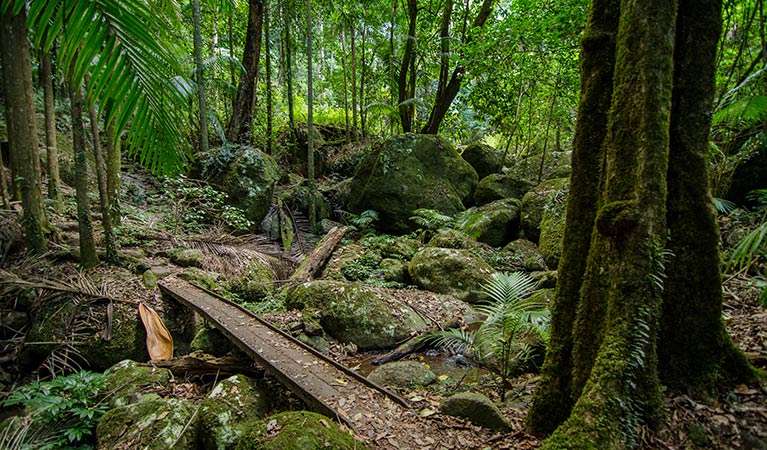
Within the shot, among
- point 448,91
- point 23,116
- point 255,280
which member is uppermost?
point 448,91

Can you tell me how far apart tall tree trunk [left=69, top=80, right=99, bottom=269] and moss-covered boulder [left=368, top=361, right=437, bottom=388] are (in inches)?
167

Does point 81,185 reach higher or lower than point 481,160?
lower

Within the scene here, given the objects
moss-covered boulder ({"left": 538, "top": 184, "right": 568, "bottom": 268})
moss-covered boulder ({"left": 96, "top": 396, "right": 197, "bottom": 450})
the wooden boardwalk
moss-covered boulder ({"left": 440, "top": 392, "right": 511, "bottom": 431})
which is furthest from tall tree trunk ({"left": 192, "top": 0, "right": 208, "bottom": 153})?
moss-covered boulder ({"left": 440, "top": 392, "right": 511, "bottom": 431})

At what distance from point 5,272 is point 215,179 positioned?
489 cm

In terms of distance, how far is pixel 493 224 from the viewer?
9188 mm

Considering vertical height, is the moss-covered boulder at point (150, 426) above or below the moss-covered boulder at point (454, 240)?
below

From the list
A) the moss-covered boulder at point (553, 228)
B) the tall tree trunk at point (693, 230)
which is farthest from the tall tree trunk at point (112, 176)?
the moss-covered boulder at point (553, 228)

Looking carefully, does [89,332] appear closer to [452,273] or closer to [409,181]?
[452,273]

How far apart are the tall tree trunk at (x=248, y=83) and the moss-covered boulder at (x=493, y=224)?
7.04 metres

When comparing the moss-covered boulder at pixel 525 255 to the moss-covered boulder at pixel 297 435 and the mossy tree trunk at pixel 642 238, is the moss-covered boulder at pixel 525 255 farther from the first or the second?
the moss-covered boulder at pixel 297 435

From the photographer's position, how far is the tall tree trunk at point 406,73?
12.6 metres

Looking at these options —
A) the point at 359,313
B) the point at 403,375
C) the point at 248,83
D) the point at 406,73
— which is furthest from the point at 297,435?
the point at 406,73

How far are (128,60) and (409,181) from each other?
934 cm

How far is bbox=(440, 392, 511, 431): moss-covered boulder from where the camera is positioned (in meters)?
2.75
